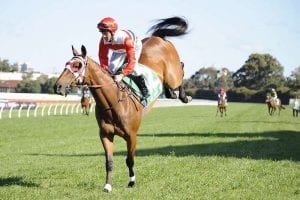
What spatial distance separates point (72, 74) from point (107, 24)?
987 mm

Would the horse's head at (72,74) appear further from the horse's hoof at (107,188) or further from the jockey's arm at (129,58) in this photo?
the horse's hoof at (107,188)

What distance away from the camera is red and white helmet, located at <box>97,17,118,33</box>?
761cm

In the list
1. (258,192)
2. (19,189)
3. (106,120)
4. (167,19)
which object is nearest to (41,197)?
(19,189)

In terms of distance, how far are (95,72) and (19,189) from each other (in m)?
2.14

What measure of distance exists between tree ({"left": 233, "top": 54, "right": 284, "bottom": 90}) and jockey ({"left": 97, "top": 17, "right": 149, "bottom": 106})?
10857cm

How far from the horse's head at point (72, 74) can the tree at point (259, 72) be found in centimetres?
10984

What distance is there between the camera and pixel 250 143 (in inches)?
606

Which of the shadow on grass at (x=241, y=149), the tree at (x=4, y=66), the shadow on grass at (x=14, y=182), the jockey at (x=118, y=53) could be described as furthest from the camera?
the tree at (x=4, y=66)

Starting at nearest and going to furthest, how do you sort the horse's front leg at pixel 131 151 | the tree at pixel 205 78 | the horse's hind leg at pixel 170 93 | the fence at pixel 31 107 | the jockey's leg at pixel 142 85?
the horse's front leg at pixel 131 151, the jockey's leg at pixel 142 85, the horse's hind leg at pixel 170 93, the fence at pixel 31 107, the tree at pixel 205 78

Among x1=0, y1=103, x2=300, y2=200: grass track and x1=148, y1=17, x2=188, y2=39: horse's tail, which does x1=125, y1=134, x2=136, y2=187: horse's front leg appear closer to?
x1=0, y1=103, x2=300, y2=200: grass track

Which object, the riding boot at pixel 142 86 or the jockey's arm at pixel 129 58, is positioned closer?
the jockey's arm at pixel 129 58

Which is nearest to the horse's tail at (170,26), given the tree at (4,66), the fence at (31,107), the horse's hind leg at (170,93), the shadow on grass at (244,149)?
the horse's hind leg at (170,93)

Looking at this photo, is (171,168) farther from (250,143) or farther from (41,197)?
(250,143)

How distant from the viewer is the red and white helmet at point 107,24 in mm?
7609
